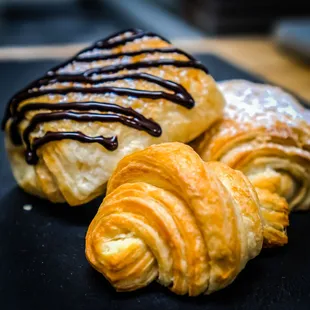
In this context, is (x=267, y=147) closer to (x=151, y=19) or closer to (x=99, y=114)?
(x=99, y=114)

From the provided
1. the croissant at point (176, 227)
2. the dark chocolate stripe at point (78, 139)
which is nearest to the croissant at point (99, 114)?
the dark chocolate stripe at point (78, 139)

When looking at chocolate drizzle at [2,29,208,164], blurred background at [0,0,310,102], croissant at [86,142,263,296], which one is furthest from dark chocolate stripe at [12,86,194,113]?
blurred background at [0,0,310,102]

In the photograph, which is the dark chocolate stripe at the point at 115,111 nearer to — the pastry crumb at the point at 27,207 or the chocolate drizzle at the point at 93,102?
the chocolate drizzle at the point at 93,102

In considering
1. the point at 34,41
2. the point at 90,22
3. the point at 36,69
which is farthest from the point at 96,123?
the point at 90,22

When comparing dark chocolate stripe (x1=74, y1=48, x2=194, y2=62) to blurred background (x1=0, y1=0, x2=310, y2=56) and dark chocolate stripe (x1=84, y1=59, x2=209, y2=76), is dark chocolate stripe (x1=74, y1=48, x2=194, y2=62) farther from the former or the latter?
blurred background (x1=0, y1=0, x2=310, y2=56)

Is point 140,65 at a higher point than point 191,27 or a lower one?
higher

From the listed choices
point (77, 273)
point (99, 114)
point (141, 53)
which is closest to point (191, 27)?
point (141, 53)

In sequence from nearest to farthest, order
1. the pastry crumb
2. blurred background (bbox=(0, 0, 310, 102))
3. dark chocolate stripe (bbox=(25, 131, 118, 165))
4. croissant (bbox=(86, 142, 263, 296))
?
croissant (bbox=(86, 142, 263, 296)) < dark chocolate stripe (bbox=(25, 131, 118, 165)) < the pastry crumb < blurred background (bbox=(0, 0, 310, 102))
